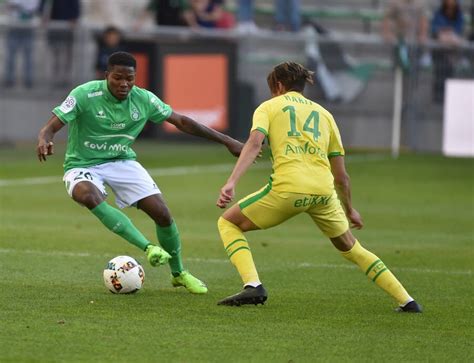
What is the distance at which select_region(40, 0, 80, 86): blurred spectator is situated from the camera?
2798 centimetres

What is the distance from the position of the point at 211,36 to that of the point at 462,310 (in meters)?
18.5

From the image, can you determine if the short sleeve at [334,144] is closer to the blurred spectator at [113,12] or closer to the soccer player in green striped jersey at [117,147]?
the soccer player in green striped jersey at [117,147]

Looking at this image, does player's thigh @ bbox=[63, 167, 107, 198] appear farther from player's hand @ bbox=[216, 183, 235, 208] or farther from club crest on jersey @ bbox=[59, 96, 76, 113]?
player's hand @ bbox=[216, 183, 235, 208]

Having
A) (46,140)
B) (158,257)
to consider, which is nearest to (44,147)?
(46,140)

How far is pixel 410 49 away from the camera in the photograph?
1112 inches

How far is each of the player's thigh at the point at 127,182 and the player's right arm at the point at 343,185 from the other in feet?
5.54

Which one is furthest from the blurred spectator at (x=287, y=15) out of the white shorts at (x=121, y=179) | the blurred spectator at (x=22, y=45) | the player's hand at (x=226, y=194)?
the player's hand at (x=226, y=194)

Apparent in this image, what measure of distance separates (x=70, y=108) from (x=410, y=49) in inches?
729

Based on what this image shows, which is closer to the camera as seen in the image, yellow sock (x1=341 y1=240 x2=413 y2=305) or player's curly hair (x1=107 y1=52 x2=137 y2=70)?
yellow sock (x1=341 y1=240 x2=413 y2=305)

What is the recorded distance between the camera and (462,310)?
10.1 metres

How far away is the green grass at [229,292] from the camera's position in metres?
8.18

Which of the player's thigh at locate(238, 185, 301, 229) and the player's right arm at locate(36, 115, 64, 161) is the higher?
the player's right arm at locate(36, 115, 64, 161)

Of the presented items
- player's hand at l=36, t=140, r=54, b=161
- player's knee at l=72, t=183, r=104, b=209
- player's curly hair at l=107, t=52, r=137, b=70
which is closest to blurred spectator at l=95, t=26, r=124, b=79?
player's curly hair at l=107, t=52, r=137, b=70

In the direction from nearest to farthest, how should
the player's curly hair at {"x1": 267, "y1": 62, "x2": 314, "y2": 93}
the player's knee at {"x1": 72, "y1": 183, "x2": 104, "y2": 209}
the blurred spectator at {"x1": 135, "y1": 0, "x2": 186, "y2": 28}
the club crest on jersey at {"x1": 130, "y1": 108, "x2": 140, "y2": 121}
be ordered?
the player's curly hair at {"x1": 267, "y1": 62, "x2": 314, "y2": 93}
the player's knee at {"x1": 72, "y1": 183, "x2": 104, "y2": 209}
the club crest on jersey at {"x1": 130, "y1": 108, "x2": 140, "y2": 121}
the blurred spectator at {"x1": 135, "y1": 0, "x2": 186, "y2": 28}
